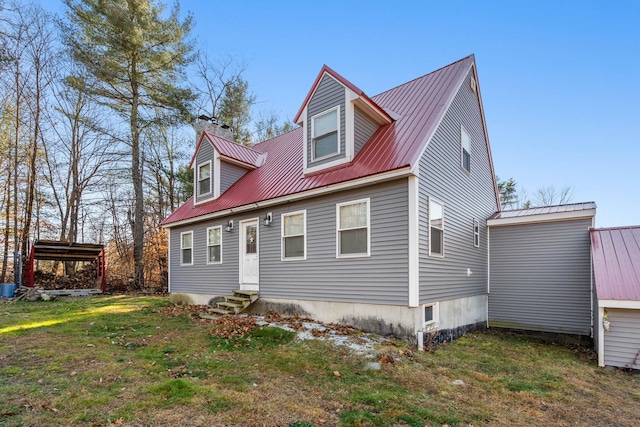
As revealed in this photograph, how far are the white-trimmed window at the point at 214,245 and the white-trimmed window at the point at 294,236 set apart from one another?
3239mm

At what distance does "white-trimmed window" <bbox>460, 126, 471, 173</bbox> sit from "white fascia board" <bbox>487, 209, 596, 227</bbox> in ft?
6.62

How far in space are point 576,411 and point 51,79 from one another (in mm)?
23297

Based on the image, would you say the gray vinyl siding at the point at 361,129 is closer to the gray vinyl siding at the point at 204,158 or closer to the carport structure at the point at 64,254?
the gray vinyl siding at the point at 204,158

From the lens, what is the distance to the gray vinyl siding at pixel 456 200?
7.72 m

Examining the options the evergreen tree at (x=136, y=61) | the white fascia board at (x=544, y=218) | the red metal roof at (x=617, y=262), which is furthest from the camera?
the evergreen tree at (x=136, y=61)

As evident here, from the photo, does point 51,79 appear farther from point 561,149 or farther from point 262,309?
point 561,149

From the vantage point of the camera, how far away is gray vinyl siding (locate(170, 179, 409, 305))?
7363 mm

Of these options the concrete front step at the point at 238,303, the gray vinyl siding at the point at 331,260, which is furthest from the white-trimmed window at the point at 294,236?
the concrete front step at the point at 238,303

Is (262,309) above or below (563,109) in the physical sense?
below

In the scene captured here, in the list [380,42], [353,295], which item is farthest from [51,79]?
[353,295]

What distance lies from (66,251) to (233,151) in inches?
400

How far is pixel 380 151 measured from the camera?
323 inches

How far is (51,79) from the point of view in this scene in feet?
57.0

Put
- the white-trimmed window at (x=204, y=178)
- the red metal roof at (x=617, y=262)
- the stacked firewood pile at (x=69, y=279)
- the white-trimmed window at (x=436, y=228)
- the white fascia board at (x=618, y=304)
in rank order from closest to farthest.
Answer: the white fascia board at (x=618, y=304), the red metal roof at (x=617, y=262), the white-trimmed window at (x=436, y=228), the white-trimmed window at (x=204, y=178), the stacked firewood pile at (x=69, y=279)
